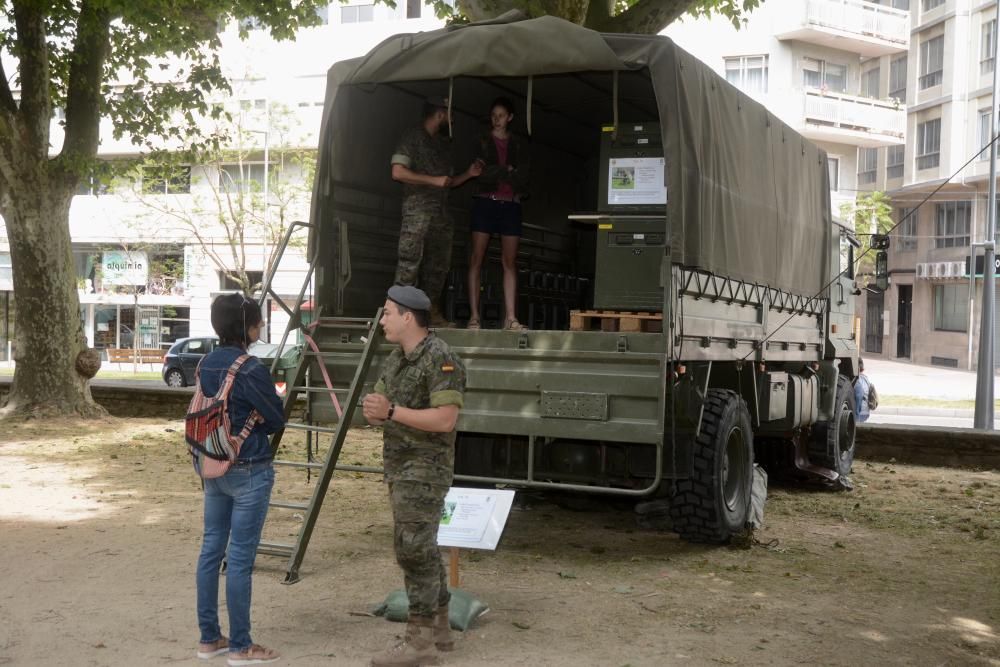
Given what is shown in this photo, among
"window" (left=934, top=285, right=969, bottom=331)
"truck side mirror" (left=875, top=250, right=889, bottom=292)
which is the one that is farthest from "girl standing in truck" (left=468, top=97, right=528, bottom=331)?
"window" (left=934, top=285, right=969, bottom=331)

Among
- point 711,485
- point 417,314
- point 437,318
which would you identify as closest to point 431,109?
point 437,318

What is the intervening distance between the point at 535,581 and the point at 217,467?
105 inches

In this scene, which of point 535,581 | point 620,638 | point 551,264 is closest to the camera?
point 620,638

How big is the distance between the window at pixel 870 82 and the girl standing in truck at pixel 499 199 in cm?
4144

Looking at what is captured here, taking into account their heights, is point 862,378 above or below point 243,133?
below

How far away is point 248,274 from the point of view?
39312 millimetres

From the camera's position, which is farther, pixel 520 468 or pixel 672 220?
pixel 520 468

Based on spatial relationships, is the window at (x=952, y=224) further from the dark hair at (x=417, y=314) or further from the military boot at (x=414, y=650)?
the military boot at (x=414, y=650)

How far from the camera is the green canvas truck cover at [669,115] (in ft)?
24.2

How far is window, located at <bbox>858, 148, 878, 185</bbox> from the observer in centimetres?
4731

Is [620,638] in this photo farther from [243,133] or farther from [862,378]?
[243,133]

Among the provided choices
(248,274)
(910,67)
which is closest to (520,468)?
(248,274)

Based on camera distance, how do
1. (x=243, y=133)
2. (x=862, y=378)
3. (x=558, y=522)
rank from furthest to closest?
(x=243, y=133), (x=862, y=378), (x=558, y=522)

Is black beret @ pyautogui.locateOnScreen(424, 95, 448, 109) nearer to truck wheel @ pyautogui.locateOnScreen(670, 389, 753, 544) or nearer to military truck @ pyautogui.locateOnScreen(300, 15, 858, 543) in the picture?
military truck @ pyautogui.locateOnScreen(300, 15, 858, 543)
